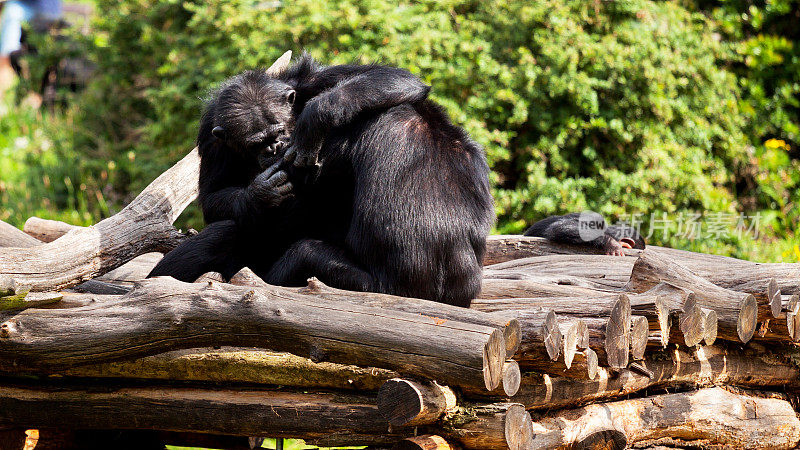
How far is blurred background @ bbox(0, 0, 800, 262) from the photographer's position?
8023mm

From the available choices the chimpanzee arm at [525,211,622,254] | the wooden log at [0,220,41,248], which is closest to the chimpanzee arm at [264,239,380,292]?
the wooden log at [0,220,41,248]

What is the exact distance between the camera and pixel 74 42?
1209cm

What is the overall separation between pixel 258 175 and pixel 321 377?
125 cm

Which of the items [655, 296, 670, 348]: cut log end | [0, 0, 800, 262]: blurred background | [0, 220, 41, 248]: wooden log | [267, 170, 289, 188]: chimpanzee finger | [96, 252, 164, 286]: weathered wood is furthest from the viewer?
[0, 0, 800, 262]: blurred background

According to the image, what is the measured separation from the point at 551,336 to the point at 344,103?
153 cm

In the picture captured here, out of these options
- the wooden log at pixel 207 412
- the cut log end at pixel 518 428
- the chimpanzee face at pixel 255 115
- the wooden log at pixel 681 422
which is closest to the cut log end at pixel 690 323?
the wooden log at pixel 681 422

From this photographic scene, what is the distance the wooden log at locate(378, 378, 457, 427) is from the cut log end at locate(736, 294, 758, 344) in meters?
1.99

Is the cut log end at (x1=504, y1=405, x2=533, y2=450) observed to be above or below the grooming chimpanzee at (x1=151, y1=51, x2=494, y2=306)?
below

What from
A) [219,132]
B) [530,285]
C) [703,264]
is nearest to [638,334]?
[530,285]

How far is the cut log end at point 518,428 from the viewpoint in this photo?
3221mm

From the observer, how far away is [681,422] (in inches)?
173

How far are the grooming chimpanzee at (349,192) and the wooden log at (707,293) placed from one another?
0.89 m

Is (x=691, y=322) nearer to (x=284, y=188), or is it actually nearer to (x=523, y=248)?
(x=523, y=248)

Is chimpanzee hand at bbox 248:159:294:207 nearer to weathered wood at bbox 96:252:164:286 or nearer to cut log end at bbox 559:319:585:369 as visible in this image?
weathered wood at bbox 96:252:164:286
